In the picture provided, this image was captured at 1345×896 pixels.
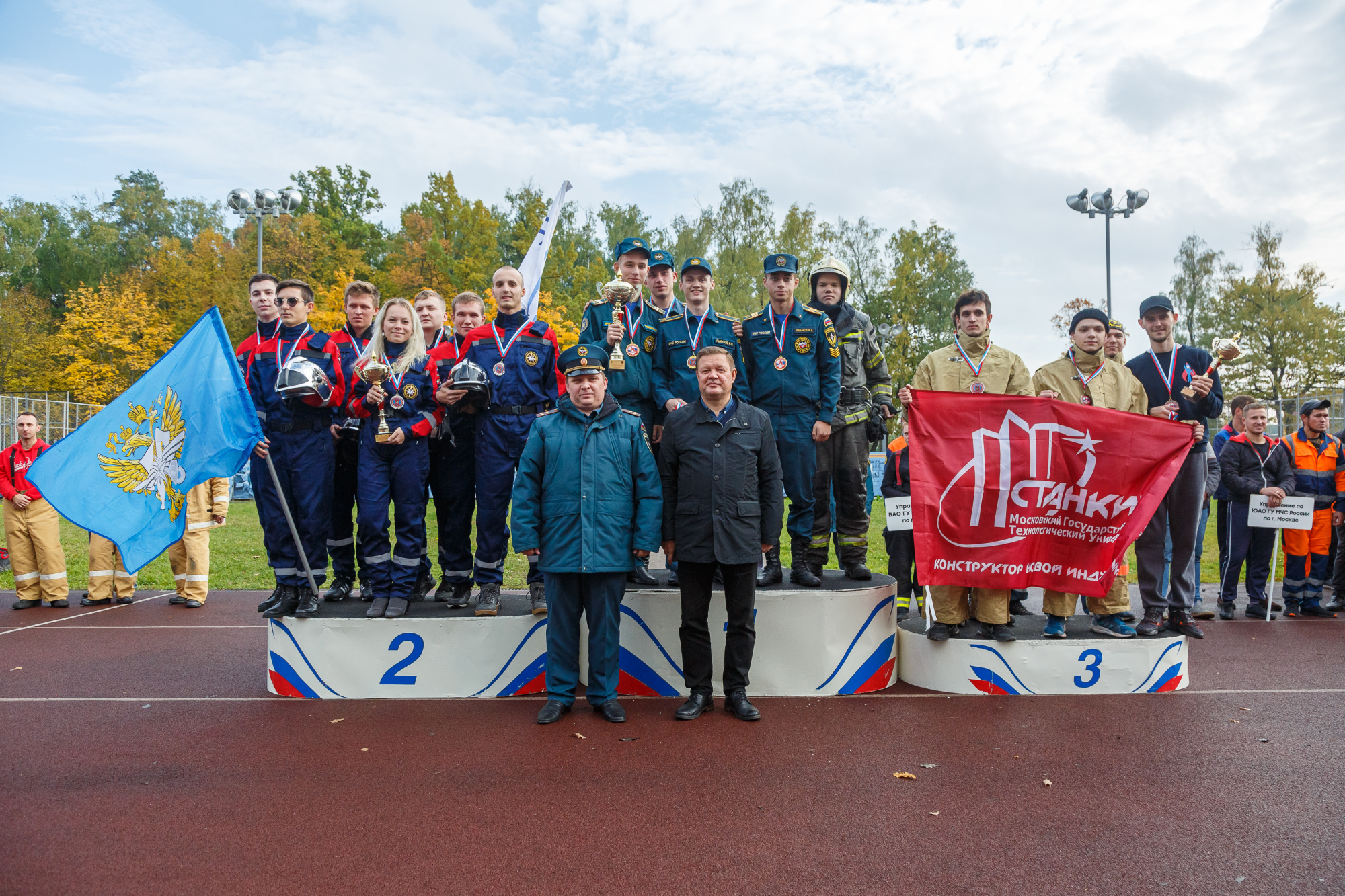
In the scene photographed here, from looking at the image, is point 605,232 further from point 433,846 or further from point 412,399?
point 433,846

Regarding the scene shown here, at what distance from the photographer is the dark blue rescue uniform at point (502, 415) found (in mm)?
5578

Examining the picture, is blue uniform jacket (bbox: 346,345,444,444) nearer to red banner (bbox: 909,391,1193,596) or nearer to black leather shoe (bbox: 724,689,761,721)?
black leather shoe (bbox: 724,689,761,721)

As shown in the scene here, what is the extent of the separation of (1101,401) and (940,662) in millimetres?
2115

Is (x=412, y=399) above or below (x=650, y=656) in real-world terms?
above

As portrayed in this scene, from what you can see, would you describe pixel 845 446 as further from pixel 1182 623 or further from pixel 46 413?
pixel 46 413

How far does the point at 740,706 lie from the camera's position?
490cm

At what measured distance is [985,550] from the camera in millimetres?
5238

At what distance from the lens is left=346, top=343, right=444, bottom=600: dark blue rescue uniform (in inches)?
213

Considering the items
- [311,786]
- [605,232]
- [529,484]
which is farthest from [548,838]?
[605,232]

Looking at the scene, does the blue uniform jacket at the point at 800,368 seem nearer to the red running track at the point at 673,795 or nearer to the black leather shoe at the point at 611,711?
the red running track at the point at 673,795

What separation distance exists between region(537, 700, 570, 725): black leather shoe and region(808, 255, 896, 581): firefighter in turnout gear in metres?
1.95

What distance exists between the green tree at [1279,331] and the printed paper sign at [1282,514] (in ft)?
97.0

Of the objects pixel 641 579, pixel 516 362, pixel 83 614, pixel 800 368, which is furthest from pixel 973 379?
pixel 83 614

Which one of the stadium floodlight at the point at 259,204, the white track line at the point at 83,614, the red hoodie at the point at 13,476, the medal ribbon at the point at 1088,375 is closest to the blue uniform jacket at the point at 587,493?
the medal ribbon at the point at 1088,375
